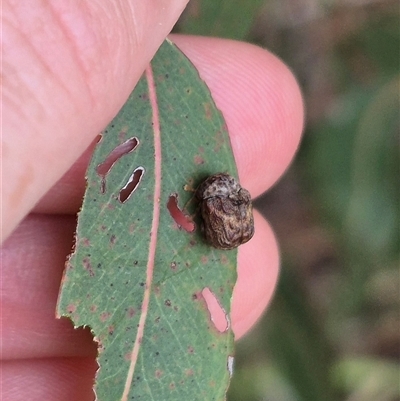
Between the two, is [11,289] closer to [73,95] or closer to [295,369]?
[73,95]

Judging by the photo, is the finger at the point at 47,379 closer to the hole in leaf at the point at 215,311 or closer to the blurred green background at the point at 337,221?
the hole in leaf at the point at 215,311

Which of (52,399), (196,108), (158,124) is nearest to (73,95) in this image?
(158,124)

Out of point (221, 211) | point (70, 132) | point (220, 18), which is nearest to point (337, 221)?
point (220, 18)

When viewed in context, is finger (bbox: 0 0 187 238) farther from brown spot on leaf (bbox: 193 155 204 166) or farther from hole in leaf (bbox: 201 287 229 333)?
hole in leaf (bbox: 201 287 229 333)

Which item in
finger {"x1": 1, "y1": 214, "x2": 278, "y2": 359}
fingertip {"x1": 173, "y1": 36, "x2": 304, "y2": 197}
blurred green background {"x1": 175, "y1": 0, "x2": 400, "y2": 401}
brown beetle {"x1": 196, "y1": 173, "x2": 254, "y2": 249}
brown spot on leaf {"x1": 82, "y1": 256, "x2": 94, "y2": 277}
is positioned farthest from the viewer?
blurred green background {"x1": 175, "y1": 0, "x2": 400, "y2": 401}

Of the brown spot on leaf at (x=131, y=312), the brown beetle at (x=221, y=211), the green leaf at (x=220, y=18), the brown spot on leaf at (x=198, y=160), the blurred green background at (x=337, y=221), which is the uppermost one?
the green leaf at (x=220, y=18)

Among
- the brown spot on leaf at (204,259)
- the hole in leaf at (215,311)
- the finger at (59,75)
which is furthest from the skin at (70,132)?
the hole in leaf at (215,311)

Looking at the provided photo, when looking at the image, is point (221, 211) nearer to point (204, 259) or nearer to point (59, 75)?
point (204, 259)

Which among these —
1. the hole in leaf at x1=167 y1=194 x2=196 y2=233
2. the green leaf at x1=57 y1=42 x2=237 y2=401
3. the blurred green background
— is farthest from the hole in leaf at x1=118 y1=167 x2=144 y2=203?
the blurred green background
